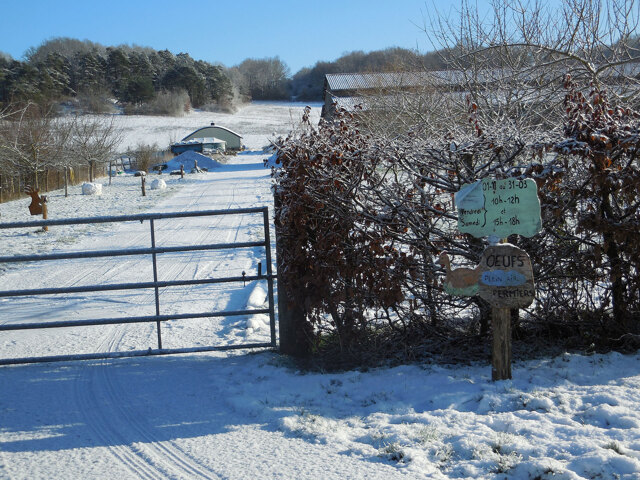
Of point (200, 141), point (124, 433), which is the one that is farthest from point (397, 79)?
point (200, 141)

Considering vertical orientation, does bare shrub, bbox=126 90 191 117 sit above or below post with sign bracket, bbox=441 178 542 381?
above

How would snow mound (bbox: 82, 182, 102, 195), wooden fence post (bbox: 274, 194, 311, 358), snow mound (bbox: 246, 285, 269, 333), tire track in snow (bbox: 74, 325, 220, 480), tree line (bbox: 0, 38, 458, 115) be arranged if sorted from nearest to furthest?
tire track in snow (bbox: 74, 325, 220, 480) < wooden fence post (bbox: 274, 194, 311, 358) < snow mound (bbox: 246, 285, 269, 333) < snow mound (bbox: 82, 182, 102, 195) < tree line (bbox: 0, 38, 458, 115)

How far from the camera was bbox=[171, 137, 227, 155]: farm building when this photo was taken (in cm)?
7275

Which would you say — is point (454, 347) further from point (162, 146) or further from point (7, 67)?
point (7, 67)

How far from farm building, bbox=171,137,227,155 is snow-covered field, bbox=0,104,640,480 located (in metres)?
68.2

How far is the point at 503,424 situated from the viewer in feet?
12.4

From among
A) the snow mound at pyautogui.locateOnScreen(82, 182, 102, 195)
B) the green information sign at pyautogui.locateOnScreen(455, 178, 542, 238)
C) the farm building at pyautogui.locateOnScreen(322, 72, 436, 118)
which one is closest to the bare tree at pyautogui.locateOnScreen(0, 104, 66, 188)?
the snow mound at pyautogui.locateOnScreen(82, 182, 102, 195)

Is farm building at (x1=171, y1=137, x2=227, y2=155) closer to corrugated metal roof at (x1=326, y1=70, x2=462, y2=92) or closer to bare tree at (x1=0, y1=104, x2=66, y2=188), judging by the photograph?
bare tree at (x1=0, y1=104, x2=66, y2=188)

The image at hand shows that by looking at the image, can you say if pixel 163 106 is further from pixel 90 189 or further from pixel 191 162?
pixel 90 189

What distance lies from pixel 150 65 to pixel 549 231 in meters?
129

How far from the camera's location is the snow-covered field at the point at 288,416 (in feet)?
11.3

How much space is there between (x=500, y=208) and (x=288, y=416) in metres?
2.22

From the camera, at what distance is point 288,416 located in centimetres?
421

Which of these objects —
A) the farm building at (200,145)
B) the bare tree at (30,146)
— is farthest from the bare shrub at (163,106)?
the bare tree at (30,146)
